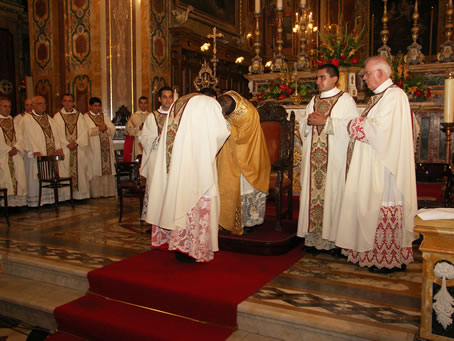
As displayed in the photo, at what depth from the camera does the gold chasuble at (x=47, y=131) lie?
7680 mm

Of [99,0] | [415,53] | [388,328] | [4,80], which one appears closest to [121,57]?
[99,0]

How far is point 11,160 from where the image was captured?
720cm

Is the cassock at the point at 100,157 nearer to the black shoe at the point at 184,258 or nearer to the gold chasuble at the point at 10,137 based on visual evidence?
the gold chasuble at the point at 10,137

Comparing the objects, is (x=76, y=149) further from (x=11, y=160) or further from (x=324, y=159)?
(x=324, y=159)

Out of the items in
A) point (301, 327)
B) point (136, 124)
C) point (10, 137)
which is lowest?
point (301, 327)

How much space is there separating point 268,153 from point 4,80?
12229 millimetres

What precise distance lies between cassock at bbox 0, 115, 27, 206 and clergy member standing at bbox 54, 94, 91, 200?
0.83 m

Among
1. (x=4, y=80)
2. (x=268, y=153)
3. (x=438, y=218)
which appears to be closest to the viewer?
(x=438, y=218)

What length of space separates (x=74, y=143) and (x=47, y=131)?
54cm

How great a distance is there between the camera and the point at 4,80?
46.5ft

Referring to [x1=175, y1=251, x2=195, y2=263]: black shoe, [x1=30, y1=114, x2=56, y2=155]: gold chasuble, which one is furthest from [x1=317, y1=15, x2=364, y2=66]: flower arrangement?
[x1=30, y1=114, x2=56, y2=155]: gold chasuble

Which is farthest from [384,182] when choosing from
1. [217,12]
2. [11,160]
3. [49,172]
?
[217,12]

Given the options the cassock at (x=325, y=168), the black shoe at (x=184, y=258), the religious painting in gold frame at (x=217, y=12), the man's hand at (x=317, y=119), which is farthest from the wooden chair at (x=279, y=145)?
the religious painting in gold frame at (x=217, y=12)

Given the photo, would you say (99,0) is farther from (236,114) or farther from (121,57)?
(236,114)
